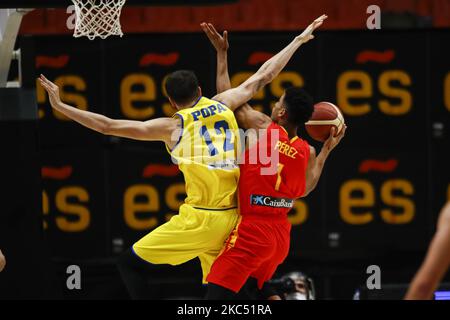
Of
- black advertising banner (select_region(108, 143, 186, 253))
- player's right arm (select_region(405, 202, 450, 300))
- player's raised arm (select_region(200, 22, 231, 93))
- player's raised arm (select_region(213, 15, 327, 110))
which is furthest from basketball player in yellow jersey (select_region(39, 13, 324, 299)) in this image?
black advertising banner (select_region(108, 143, 186, 253))

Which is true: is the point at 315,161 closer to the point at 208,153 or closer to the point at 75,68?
the point at 208,153

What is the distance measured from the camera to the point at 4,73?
779 centimetres

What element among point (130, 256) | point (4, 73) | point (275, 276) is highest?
point (4, 73)

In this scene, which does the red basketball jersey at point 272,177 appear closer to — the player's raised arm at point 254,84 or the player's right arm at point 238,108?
the player's right arm at point 238,108

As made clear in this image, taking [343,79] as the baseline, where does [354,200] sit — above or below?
below

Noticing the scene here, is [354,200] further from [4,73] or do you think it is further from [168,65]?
[4,73]

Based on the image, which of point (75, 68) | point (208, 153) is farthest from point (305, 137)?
point (208, 153)

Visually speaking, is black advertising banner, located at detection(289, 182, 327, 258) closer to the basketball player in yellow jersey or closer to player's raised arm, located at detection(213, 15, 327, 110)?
player's raised arm, located at detection(213, 15, 327, 110)

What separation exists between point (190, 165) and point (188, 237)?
40cm

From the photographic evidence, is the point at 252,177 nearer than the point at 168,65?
Yes

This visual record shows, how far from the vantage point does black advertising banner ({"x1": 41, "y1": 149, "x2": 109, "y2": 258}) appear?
958 centimetres

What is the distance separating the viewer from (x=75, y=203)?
378 inches

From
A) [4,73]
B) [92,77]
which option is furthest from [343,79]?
[4,73]

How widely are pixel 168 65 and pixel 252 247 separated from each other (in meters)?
3.23
